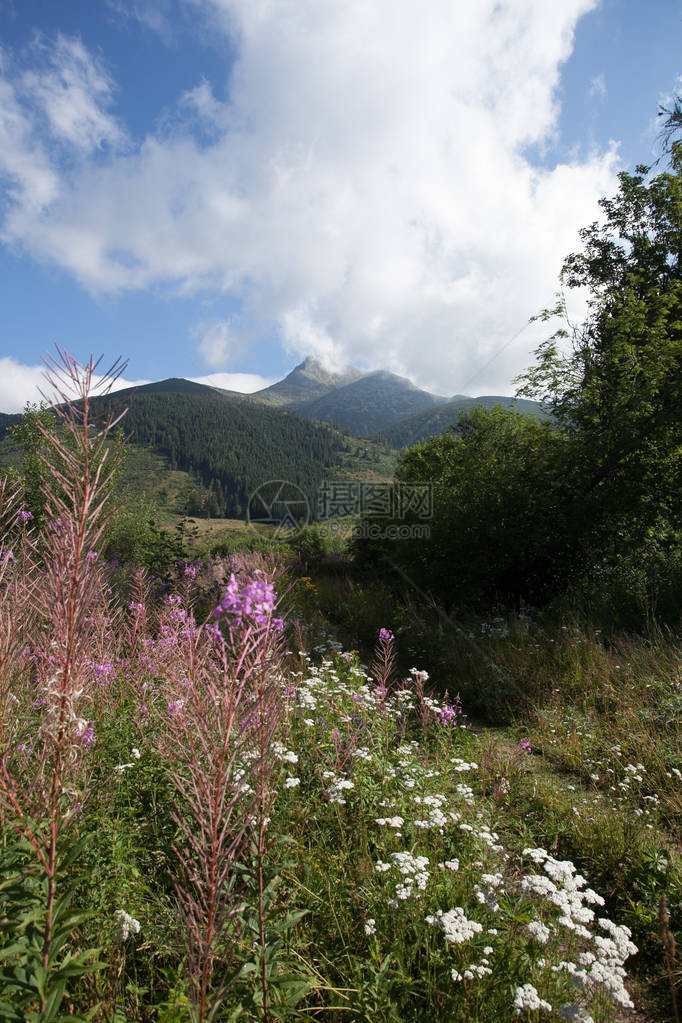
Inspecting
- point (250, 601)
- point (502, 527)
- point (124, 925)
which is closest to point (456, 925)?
point (124, 925)

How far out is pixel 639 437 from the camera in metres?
10.2

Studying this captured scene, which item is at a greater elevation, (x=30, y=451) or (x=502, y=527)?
(x=30, y=451)

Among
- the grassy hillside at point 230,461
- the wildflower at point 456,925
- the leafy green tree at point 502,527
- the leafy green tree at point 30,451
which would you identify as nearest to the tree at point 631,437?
the leafy green tree at point 502,527

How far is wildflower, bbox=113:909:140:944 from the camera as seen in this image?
81.4 inches

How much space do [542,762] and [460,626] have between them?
4.67 metres

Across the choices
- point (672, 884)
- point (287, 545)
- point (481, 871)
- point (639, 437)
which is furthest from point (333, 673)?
point (287, 545)

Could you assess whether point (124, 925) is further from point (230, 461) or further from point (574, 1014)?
point (230, 461)

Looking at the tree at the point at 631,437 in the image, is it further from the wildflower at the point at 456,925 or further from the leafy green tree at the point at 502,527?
the wildflower at the point at 456,925

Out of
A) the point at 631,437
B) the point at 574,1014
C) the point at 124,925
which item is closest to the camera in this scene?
the point at 574,1014

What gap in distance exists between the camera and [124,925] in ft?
6.95

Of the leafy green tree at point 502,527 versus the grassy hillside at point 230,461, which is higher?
the grassy hillside at point 230,461

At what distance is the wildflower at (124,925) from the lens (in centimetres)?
207

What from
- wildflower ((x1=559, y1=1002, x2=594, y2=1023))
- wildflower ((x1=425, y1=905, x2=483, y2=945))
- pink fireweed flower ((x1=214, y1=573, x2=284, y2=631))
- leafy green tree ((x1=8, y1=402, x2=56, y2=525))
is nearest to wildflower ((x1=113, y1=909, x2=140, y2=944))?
wildflower ((x1=425, y1=905, x2=483, y2=945))

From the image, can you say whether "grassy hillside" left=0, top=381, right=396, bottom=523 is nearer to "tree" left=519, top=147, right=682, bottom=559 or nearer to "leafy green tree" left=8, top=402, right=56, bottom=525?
"leafy green tree" left=8, top=402, right=56, bottom=525
